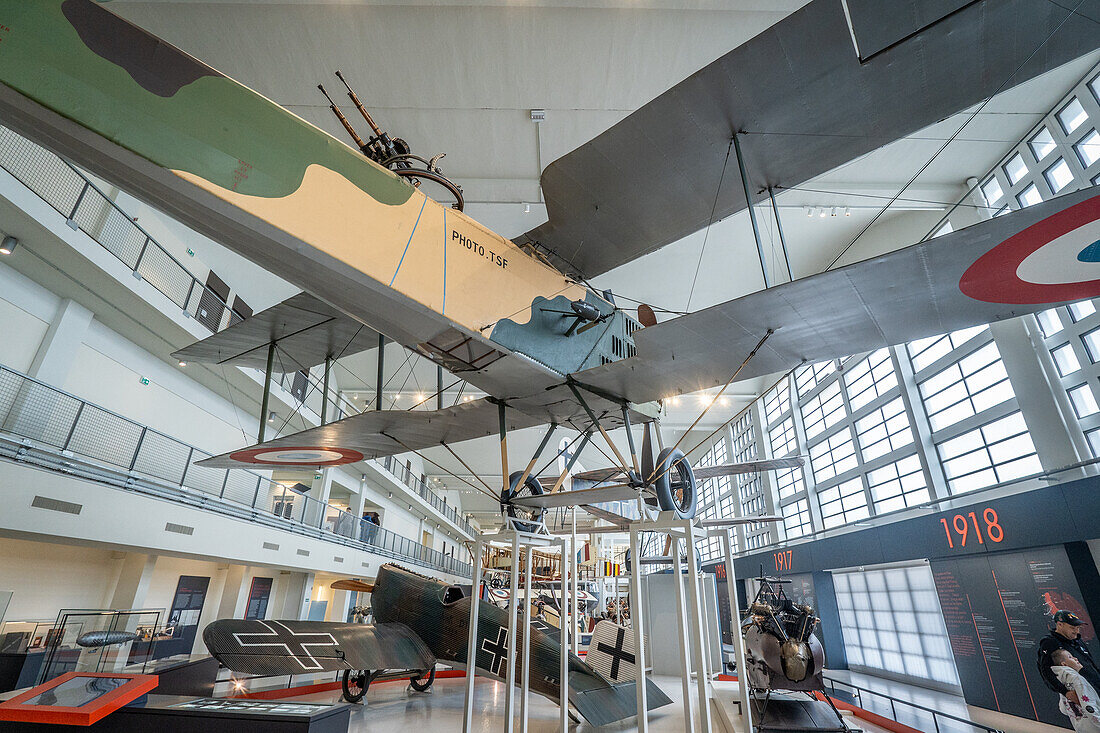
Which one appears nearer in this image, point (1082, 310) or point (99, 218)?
point (1082, 310)

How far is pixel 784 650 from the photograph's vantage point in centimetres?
658

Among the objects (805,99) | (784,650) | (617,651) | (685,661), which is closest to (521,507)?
(685,661)

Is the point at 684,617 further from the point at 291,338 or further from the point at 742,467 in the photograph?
the point at 291,338

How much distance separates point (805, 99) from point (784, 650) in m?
6.41

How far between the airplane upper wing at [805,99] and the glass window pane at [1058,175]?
7241 millimetres

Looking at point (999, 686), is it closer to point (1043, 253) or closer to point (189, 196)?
point (1043, 253)

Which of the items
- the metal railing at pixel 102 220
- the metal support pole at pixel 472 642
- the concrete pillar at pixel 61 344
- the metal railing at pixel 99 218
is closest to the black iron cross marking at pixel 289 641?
the metal support pole at pixel 472 642

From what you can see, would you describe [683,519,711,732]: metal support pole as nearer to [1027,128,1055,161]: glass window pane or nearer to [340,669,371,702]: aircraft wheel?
[340,669,371,702]: aircraft wheel

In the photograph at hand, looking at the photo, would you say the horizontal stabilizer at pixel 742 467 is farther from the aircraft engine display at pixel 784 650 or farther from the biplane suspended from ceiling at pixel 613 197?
the biplane suspended from ceiling at pixel 613 197

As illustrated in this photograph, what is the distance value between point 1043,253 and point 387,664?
784cm

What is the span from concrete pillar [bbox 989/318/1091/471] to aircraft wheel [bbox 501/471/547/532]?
7.51 m

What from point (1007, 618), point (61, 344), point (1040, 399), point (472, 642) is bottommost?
point (472, 642)

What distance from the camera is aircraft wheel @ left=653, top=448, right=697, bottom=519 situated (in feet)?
15.4

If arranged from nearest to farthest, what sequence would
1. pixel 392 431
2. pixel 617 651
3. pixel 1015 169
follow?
pixel 392 431
pixel 617 651
pixel 1015 169
